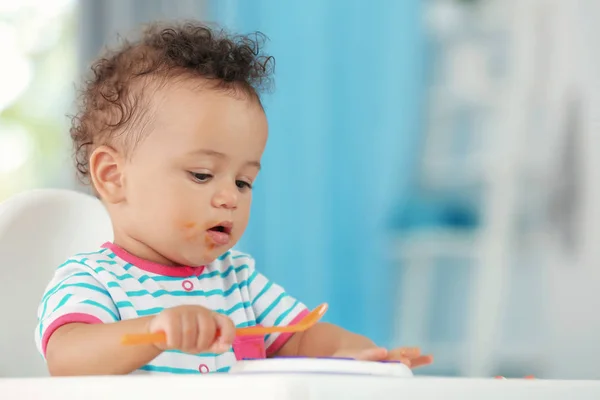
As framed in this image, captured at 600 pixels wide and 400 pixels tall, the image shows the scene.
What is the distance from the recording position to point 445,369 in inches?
93.3

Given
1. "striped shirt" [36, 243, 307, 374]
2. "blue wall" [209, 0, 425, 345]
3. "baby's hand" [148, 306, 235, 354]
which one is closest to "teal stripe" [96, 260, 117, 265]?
"striped shirt" [36, 243, 307, 374]

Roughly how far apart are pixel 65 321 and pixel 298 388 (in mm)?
311

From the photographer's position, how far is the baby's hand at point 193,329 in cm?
52

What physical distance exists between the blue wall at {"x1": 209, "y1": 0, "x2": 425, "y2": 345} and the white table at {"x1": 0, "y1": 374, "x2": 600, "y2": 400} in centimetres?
179

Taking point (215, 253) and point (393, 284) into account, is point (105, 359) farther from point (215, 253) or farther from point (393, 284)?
point (393, 284)

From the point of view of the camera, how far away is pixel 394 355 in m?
0.74

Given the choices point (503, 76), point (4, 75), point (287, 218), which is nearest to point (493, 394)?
point (287, 218)

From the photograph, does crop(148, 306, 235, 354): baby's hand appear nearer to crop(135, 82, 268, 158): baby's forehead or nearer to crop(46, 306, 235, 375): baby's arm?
crop(46, 306, 235, 375): baby's arm

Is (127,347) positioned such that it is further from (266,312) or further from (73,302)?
(266,312)

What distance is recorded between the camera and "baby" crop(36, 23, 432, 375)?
734 mm

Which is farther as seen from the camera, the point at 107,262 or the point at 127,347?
the point at 107,262

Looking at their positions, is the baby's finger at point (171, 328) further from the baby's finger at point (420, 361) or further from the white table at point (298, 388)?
the baby's finger at point (420, 361)

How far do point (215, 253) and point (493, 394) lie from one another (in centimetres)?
38

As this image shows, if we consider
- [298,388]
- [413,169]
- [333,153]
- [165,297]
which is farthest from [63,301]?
[413,169]
